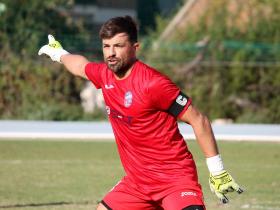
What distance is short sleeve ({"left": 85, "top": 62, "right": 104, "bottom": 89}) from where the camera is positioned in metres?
7.51

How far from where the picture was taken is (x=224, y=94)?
2725 cm

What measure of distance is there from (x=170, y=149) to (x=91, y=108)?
20865 millimetres

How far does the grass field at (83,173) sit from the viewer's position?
11867mm

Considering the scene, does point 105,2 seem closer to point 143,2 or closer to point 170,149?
point 143,2

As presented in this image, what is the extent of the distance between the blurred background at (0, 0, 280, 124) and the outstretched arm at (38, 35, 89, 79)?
17919mm

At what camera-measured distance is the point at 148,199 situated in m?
7.23

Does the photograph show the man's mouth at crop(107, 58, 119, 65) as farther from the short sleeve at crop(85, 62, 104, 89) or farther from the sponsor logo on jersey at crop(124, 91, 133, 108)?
the short sleeve at crop(85, 62, 104, 89)

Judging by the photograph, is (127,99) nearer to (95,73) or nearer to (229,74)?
(95,73)

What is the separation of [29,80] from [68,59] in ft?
63.0

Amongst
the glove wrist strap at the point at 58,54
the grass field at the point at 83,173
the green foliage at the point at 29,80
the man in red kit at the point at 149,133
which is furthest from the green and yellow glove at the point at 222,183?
the green foliage at the point at 29,80

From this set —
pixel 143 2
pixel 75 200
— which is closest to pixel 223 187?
pixel 75 200

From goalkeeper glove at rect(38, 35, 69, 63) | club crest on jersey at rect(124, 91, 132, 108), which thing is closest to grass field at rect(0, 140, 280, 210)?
goalkeeper glove at rect(38, 35, 69, 63)

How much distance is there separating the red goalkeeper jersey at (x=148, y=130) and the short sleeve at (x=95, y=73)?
0.60ft

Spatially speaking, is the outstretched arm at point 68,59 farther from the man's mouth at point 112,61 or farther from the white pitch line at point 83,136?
the white pitch line at point 83,136
